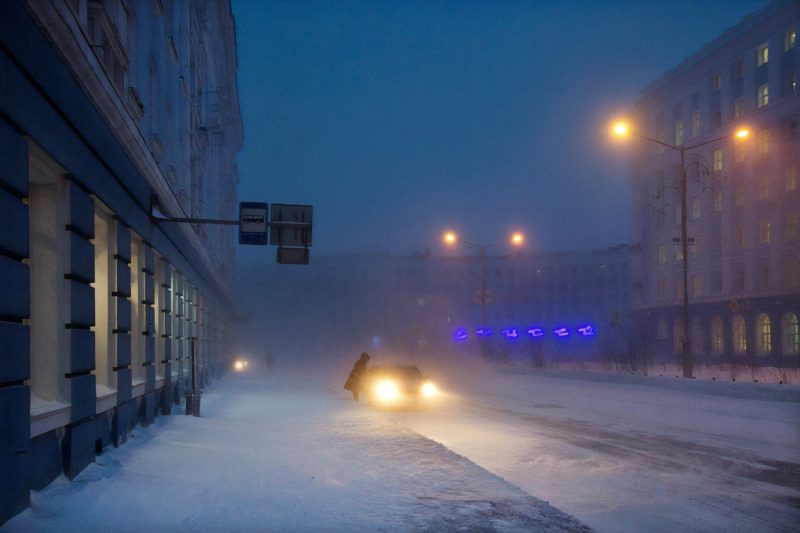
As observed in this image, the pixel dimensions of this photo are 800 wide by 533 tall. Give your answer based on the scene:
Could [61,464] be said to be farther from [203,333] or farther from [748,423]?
[203,333]

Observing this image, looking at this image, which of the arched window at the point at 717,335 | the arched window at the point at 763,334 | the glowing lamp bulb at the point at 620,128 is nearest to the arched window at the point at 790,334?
the arched window at the point at 763,334

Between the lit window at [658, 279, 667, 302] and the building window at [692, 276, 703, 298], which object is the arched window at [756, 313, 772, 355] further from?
the lit window at [658, 279, 667, 302]

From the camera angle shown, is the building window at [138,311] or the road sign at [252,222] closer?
the building window at [138,311]

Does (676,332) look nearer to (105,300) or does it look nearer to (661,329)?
(661,329)

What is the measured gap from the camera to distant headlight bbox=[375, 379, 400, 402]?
67.1ft

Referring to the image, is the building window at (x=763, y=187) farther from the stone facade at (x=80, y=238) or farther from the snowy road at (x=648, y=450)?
the stone facade at (x=80, y=238)

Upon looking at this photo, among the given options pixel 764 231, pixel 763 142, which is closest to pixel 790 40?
pixel 763 142

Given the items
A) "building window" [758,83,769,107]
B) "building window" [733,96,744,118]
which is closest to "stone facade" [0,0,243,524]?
"building window" [758,83,769,107]

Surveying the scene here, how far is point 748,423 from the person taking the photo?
15.0m

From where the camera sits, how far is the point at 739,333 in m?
46.1

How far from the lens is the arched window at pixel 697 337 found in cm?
4966

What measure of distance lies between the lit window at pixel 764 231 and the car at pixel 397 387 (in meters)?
32.2

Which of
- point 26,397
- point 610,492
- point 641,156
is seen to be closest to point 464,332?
point 641,156

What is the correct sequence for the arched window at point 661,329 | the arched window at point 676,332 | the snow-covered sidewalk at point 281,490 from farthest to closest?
the arched window at point 661,329, the arched window at point 676,332, the snow-covered sidewalk at point 281,490
